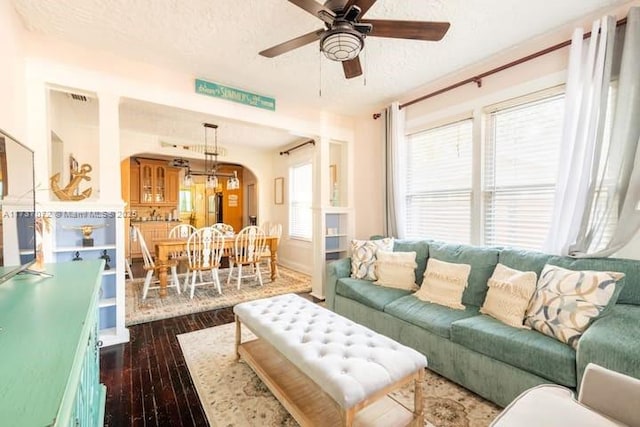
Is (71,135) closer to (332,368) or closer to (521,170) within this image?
(332,368)

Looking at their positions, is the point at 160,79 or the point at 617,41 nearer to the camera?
the point at 617,41

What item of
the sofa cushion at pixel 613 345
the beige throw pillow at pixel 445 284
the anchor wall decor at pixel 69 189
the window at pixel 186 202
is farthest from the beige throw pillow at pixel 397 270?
A: the window at pixel 186 202

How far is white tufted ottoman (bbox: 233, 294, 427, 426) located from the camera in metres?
1.34

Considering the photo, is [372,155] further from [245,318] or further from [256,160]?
[256,160]

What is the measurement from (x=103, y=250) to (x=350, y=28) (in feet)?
9.29

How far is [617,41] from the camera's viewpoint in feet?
6.73

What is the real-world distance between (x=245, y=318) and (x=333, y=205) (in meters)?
2.59

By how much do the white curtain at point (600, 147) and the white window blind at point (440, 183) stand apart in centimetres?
89

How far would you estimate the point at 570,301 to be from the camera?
174cm

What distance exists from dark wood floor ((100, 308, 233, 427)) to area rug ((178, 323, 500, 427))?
0.26 ft

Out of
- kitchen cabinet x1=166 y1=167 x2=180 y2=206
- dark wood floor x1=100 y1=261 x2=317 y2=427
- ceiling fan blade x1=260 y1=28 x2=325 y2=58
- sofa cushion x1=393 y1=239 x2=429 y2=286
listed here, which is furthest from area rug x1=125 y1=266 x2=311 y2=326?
kitchen cabinet x1=166 y1=167 x2=180 y2=206

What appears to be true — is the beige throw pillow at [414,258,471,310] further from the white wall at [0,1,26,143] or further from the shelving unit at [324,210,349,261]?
the white wall at [0,1,26,143]

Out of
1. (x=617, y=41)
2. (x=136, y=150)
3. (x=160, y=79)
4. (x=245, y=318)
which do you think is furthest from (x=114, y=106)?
(x=617, y=41)

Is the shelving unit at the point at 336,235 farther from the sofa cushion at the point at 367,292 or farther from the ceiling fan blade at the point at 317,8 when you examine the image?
the ceiling fan blade at the point at 317,8
